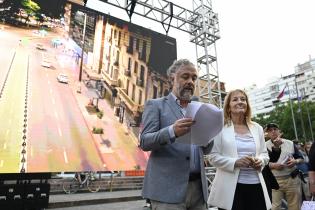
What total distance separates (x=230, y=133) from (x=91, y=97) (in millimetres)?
5506

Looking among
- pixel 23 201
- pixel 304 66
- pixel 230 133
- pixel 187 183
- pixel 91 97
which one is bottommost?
pixel 23 201

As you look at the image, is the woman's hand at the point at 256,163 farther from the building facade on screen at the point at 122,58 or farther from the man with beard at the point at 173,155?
the building facade on screen at the point at 122,58

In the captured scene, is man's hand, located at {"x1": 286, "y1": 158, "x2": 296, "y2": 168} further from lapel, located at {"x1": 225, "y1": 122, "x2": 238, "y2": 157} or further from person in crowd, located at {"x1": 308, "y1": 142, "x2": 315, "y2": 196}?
lapel, located at {"x1": 225, "y1": 122, "x2": 238, "y2": 157}

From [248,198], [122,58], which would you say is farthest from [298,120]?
[248,198]

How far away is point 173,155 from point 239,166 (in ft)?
2.18

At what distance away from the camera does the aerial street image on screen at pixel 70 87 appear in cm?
611

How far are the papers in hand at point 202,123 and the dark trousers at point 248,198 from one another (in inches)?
27.4

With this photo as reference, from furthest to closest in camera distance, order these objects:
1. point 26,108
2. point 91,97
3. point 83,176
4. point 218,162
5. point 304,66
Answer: point 304,66 → point 83,176 → point 91,97 → point 26,108 → point 218,162

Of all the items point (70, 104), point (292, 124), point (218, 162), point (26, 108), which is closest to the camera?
point (218, 162)

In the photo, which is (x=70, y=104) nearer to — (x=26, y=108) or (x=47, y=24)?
(x=26, y=108)

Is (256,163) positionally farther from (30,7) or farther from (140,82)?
(140,82)

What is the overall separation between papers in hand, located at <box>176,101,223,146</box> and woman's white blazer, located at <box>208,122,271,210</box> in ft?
2.01

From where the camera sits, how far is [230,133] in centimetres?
233

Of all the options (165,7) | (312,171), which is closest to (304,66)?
(165,7)
